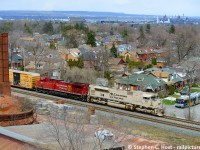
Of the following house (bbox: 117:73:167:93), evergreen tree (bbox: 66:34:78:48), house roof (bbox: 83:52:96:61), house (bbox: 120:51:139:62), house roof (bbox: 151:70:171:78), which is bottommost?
house (bbox: 117:73:167:93)

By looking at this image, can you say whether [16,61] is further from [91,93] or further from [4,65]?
[4,65]

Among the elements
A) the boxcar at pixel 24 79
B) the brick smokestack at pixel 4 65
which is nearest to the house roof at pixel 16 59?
the boxcar at pixel 24 79

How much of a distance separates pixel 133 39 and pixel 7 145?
124 metres

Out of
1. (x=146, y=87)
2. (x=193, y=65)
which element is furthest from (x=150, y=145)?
(x=193, y=65)

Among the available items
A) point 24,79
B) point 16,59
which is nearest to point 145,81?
point 24,79

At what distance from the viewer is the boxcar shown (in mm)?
48562

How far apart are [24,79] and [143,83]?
17523mm

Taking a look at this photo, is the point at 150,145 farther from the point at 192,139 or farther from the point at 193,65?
the point at 193,65

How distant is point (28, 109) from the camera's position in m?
30.8

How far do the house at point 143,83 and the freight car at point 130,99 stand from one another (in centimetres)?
1523

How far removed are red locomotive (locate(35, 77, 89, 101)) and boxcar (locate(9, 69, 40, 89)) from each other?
0.97 m

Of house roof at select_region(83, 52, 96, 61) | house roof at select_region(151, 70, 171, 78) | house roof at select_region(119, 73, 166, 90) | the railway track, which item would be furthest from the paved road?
house roof at select_region(83, 52, 96, 61)

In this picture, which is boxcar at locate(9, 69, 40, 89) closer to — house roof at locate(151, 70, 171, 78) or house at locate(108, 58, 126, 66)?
house roof at locate(151, 70, 171, 78)

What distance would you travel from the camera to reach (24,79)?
49375 mm
